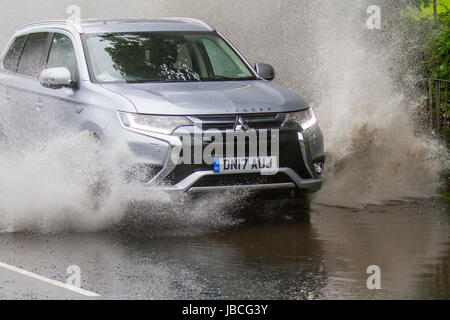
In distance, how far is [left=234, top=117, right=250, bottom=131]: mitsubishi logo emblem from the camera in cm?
1020

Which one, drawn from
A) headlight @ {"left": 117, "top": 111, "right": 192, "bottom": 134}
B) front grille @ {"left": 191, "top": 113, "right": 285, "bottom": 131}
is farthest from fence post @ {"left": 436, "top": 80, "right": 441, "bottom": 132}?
headlight @ {"left": 117, "top": 111, "right": 192, "bottom": 134}

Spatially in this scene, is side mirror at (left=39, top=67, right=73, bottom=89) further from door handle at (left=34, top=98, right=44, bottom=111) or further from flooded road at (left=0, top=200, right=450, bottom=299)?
flooded road at (left=0, top=200, right=450, bottom=299)

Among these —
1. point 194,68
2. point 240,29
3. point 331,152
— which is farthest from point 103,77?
point 240,29

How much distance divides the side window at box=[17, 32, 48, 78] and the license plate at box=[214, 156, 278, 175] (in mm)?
2983

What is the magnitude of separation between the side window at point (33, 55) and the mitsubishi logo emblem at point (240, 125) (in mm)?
2883

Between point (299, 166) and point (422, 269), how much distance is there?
240cm

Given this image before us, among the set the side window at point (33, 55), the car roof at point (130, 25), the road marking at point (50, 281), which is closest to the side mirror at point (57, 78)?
the car roof at point (130, 25)

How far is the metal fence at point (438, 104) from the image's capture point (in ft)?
60.7

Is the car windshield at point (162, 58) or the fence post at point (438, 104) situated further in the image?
the fence post at point (438, 104)

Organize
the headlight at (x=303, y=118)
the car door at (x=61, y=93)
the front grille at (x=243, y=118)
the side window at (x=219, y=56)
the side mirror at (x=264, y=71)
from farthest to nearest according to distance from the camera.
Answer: the side window at (x=219, y=56) → the side mirror at (x=264, y=71) → the car door at (x=61, y=93) → the headlight at (x=303, y=118) → the front grille at (x=243, y=118)

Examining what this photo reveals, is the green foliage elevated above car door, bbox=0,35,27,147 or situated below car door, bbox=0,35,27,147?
below

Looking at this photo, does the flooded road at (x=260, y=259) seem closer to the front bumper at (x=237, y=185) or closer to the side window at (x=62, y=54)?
the front bumper at (x=237, y=185)

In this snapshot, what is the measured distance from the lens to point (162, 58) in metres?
11.7

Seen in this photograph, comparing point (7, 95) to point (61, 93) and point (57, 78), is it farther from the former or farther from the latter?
point (57, 78)
